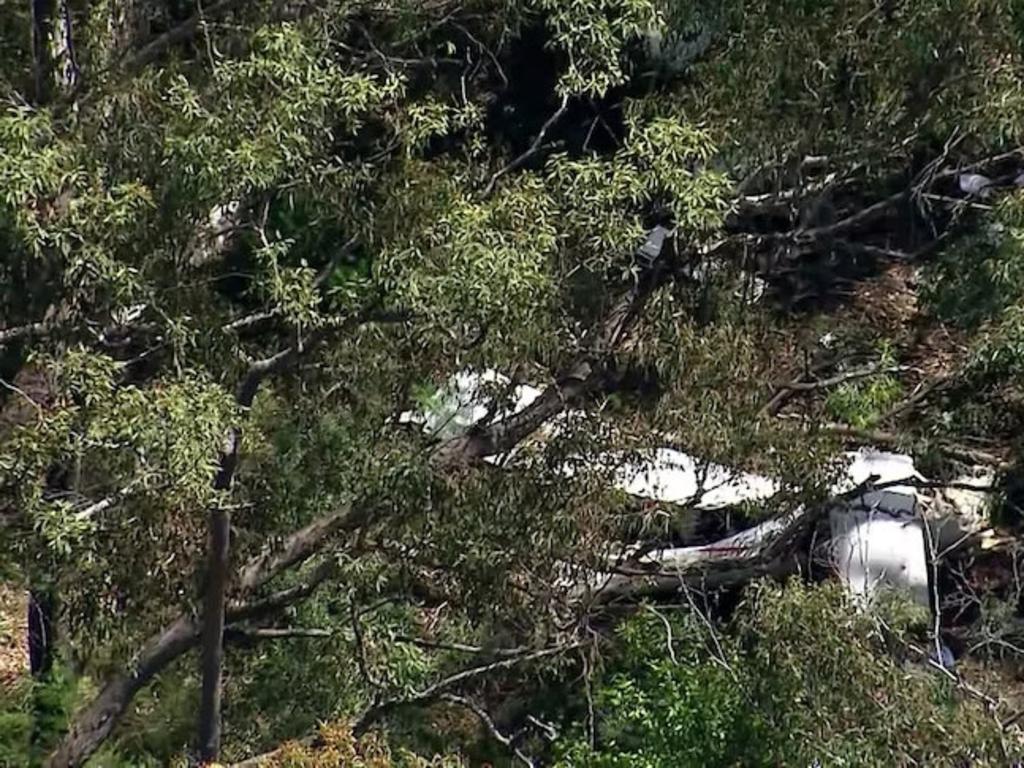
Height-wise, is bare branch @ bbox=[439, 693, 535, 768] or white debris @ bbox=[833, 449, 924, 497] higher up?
white debris @ bbox=[833, 449, 924, 497]

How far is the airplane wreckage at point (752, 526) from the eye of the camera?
7785 millimetres

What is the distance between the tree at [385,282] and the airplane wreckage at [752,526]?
0.15 metres

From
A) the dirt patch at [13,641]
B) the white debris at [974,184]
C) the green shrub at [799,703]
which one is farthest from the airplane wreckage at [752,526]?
the dirt patch at [13,641]

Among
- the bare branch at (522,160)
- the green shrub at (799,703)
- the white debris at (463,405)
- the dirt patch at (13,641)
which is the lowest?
the green shrub at (799,703)

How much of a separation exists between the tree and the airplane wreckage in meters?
0.15

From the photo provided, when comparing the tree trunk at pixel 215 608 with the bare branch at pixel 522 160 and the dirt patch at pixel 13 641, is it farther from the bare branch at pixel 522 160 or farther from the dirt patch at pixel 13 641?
the dirt patch at pixel 13 641

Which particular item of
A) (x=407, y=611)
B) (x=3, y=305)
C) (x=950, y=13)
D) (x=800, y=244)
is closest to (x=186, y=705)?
(x=407, y=611)

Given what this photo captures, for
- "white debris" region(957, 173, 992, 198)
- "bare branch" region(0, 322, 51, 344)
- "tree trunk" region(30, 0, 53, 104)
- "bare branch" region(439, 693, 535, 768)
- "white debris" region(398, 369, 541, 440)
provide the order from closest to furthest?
"bare branch" region(0, 322, 51, 344) → "white debris" region(398, 369, 541, 440) → "tree trunk" region(30, 0, 53, 104) → "bare branch" region(439, 693, 535, 768) → "white debris" region(957, 173, 992, 198)

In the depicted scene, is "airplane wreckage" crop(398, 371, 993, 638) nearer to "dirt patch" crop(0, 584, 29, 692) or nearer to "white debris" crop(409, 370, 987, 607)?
"white debris" crop(409, 370, 987, 607)

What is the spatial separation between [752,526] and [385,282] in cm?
438

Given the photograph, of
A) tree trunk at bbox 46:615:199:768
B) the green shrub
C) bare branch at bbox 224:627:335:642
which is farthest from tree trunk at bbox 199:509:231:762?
the green shrub

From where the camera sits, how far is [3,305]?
6.89 meters

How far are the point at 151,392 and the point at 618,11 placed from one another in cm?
287

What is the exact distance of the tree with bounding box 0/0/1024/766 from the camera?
6137mm
